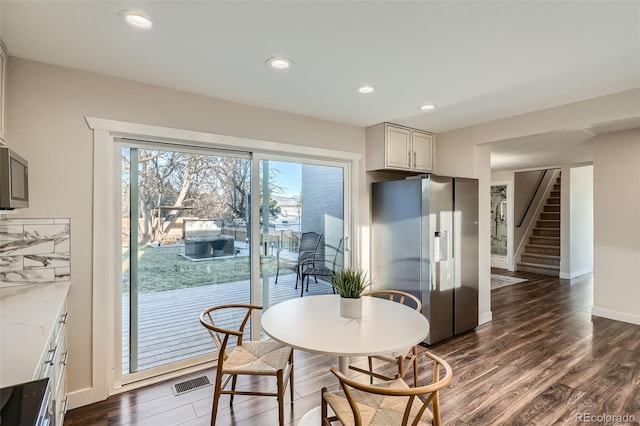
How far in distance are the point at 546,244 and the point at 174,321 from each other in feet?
27.2

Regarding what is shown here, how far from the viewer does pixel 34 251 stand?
2.18 m

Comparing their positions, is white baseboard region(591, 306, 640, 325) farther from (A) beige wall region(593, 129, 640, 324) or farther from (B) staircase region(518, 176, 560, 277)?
(B) staircase region(518, 176, 560, 277)

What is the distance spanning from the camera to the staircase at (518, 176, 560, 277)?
7196 millimetres

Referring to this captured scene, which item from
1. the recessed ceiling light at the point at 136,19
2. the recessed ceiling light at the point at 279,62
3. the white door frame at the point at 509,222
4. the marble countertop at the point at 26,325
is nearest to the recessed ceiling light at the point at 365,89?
the recessed ceiling light at the point at 279,62

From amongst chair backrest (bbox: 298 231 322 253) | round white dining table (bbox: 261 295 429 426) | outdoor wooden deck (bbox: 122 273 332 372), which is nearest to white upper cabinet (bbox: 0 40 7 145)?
outdoor wooden deck (bbox: 122 273 332 372)

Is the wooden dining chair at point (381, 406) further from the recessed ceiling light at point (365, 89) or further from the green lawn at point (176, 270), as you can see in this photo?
the recessed ceiling light at point (365, 89)

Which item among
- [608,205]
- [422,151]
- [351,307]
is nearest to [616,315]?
[608,205]

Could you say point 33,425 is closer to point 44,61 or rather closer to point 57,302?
point 57,302

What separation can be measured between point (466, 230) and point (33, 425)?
3.77 m

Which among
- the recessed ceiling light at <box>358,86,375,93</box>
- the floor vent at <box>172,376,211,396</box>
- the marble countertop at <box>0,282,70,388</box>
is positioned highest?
the recessed ceiling light at <box>358,86,375,93</box>

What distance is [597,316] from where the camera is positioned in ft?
13.8

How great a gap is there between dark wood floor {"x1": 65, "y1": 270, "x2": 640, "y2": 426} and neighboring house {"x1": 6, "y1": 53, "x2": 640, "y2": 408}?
1.44 feet

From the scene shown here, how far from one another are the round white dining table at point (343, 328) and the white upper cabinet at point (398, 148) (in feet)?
6.35

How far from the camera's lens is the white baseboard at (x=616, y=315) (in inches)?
154
